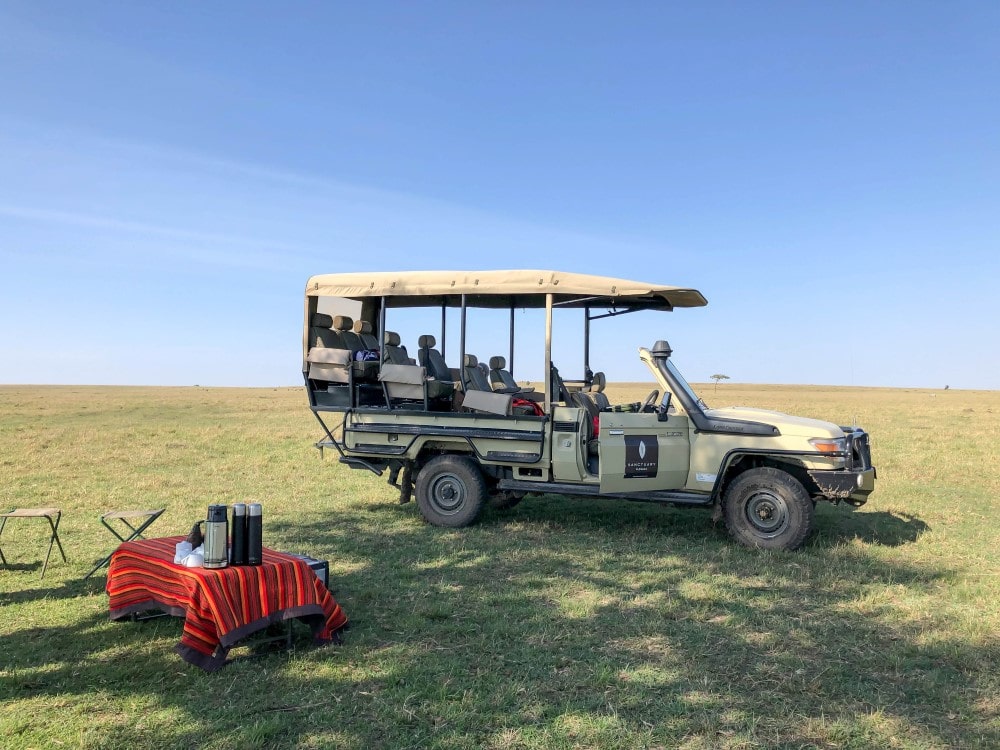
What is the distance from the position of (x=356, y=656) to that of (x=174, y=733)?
4.26ft

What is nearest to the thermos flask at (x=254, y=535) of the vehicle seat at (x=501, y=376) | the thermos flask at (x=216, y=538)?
the thermos flask at (x=216, y=538)

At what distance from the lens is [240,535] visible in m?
5.00

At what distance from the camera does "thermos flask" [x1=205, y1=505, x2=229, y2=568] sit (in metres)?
4.89

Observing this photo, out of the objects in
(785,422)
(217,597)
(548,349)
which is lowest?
(217,597)

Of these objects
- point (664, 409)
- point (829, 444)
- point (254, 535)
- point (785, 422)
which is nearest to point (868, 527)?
point (829, 444)

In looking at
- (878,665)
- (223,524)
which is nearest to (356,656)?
(223,524)

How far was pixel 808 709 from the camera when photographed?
164 inches

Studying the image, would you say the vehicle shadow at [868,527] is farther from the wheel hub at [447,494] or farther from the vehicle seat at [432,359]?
the vehicle seat at [432,359]

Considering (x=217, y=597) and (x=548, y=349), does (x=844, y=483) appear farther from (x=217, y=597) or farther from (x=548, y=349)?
(x=217, y=597)

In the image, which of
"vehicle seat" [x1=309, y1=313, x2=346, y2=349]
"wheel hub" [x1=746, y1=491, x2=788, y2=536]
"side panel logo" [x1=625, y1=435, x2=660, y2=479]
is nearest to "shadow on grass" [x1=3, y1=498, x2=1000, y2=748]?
"wheel hub" [x1=746, y1=491, x2=788, y2=536]

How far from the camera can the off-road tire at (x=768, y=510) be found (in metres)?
7.60

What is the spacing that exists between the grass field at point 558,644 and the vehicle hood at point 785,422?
1222 millimetres

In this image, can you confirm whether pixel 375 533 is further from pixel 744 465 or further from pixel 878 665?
pixel 878 665

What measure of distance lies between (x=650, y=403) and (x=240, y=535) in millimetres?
4978
